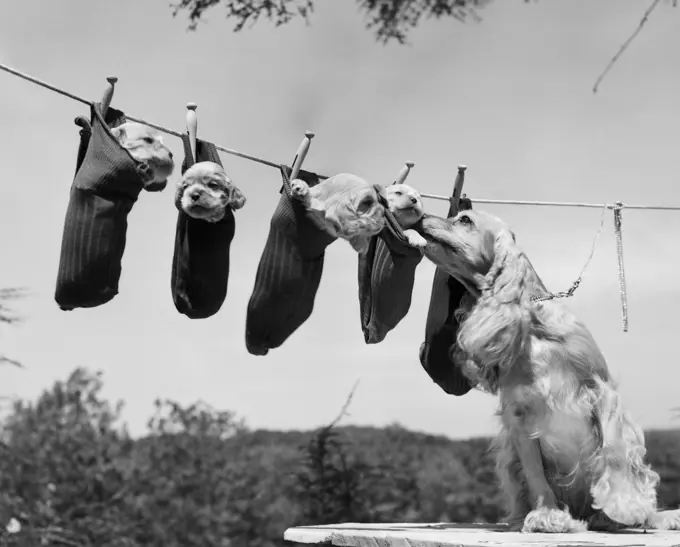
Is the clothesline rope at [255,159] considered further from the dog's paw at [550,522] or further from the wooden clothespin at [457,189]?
the dog's paw at [550,522]

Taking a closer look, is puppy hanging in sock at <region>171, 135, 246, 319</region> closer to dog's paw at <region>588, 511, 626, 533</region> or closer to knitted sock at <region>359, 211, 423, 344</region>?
knitted sock at <region>359, 211, 423, 344</region>

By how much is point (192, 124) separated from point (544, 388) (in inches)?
54.1

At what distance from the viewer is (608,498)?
9.52 feet

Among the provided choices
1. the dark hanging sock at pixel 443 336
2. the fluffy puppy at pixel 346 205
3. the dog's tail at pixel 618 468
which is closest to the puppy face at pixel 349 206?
the fluffy puppy at pixel 346 205

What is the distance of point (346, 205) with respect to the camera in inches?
114

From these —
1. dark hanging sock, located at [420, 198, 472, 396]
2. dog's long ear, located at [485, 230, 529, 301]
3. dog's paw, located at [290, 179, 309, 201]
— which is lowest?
dark hanging sock, located at [420, 198, 472, 396]

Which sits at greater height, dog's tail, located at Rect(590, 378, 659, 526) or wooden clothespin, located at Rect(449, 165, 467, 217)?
wooden clothespin, located at Rect(449, 165, 467, 217)

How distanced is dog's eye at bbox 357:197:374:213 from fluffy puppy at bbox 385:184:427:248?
94 mm

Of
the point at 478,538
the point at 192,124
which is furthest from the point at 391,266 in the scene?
the point at 478,538

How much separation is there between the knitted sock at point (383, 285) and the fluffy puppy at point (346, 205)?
0.11 m

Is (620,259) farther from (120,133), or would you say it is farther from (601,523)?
(120,133)

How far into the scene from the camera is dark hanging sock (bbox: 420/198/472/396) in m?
3.20

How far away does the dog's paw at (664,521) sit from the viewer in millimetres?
3016

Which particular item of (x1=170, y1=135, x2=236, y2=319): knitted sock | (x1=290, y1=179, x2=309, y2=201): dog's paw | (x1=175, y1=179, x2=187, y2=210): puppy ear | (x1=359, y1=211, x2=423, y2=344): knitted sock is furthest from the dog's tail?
(x1=175, y1=179, x2=187, y2=210): puppy ear
